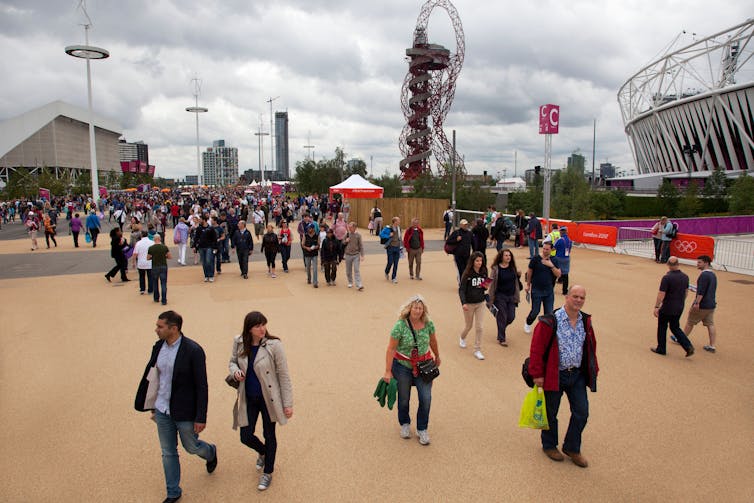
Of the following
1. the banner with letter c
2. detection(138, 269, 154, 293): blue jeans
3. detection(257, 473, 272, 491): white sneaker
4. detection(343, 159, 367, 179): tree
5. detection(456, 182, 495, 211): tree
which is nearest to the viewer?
detection(257, 473, 272, 491): white sneaker

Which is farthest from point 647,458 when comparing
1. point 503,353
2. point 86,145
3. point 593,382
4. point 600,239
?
point 86,145

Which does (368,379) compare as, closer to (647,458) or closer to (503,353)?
(503,353)

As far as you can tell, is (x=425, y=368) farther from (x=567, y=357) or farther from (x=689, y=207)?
(x=689, y=207)

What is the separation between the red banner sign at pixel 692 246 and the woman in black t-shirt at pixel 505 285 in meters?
11.3

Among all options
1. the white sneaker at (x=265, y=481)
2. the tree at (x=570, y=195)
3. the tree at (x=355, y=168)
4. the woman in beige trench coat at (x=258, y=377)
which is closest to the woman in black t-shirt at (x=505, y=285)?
the woman in beige trench coat at (x=258, y=377)

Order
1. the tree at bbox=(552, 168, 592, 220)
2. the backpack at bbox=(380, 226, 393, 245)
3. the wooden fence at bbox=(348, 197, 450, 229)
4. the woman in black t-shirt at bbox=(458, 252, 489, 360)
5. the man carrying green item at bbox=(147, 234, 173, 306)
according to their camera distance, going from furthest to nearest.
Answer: the tree at bbox=(552, 168, 592, 220) < the wooden fence at bbox=(348, 197, 450, 229) < the backpack at bbox=(380, 226, 393, 245) < the man carrying green item at bbox=(147, 234, 173, 306) < the woman in black t-shirt at bbox=(458, 252, 489, 360)

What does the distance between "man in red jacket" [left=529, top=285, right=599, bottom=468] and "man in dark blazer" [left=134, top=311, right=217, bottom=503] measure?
8.84 feet

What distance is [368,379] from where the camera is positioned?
20.7 feet

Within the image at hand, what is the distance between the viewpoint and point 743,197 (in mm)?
35156

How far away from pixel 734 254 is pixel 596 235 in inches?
182

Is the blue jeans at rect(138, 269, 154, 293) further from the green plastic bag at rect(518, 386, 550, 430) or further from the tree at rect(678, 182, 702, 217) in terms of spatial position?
the tree at rect(678, 182, 702, 217)

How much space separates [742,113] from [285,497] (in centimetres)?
7062

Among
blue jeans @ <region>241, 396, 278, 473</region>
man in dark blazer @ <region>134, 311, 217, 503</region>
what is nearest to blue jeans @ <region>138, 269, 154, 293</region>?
man in dark blazer @ <region>134, 311, 217, 503</region>

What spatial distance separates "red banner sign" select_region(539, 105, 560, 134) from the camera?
48.1ft
